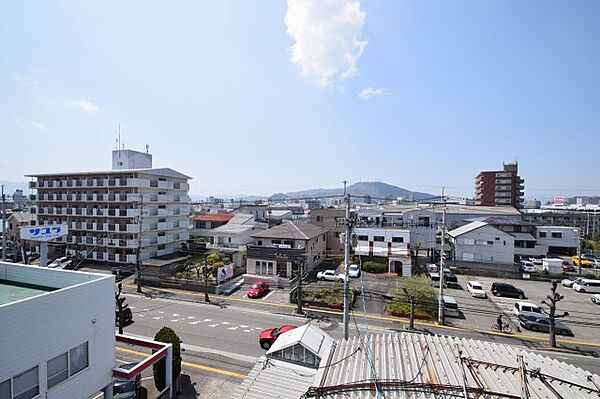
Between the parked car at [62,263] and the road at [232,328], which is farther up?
the parked car at [62,263]

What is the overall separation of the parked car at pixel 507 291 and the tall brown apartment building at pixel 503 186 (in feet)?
198

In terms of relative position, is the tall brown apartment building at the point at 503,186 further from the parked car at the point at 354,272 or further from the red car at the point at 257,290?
the red car at the point at 257,290

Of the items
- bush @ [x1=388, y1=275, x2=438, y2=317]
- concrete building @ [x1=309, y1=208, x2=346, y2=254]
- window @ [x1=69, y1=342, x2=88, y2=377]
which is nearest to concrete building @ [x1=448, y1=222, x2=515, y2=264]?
concrete building @ [x1=309, y1=208, x2=346, y2=254]

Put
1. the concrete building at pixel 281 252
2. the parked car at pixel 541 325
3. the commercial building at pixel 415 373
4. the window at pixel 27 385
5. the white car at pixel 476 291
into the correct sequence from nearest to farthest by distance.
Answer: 1. the commercial building at pixel 415 373
2. the window at pixel 27 385
3. the parked car at pixel 541 325
4. the white car at pixel 476 291
5. the concrete building at pixel 281 252

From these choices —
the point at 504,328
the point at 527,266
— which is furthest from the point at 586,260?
the point at 504,328

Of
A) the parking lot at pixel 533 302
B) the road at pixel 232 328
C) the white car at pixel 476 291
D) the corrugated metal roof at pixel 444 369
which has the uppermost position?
the corrugated metal roof at pixel 444 369

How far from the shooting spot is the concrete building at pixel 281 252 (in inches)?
1177

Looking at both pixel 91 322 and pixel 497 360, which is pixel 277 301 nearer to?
pixel 91 322

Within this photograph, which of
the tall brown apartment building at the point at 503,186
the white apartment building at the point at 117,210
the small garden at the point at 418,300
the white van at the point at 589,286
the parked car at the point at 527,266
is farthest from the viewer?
the tall brown apartment building at the point at 503,186

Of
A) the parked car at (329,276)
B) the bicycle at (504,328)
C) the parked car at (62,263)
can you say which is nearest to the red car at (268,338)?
the parked car at (329,276)

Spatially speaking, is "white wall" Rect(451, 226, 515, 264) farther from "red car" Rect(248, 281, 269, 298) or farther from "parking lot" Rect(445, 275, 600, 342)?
"red car" Rect(248, 281, 269, 298)

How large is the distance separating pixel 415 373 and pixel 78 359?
10.3 m

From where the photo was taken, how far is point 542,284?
30.7 m

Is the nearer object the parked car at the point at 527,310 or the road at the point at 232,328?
the road at the point at 232,328
